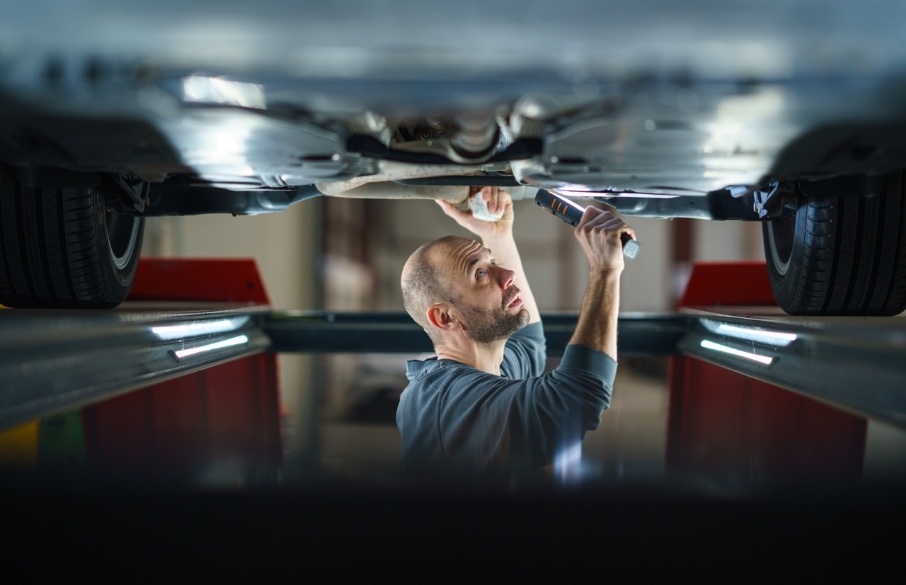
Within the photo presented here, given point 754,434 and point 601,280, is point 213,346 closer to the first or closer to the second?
point 601,280

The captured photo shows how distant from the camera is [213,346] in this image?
1541 mm

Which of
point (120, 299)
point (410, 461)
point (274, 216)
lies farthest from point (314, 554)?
point (274, 216)

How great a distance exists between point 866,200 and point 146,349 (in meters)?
1.32

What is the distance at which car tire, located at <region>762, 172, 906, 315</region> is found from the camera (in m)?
1.20

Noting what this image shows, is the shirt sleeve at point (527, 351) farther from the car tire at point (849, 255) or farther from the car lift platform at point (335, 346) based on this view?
the car tire at point (849, 255)

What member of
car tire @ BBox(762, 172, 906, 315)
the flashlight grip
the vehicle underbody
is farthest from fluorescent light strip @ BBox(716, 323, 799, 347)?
the flashlight grip

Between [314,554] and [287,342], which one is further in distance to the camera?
[287,342]

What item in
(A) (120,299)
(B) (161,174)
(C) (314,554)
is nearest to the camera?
(C) (314,554)

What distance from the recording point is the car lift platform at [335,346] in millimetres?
850

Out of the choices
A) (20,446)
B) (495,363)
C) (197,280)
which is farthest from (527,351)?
(197,280)

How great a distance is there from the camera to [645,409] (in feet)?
4.36

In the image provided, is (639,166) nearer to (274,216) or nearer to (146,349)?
(146,349)

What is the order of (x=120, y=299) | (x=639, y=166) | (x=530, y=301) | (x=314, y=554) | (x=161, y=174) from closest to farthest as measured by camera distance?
(x=314, y=554) → (x=639, y=166) → (x=161, y=174) → (x=120, y=299) → (x=530, y=301)

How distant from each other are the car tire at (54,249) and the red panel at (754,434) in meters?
1.08
